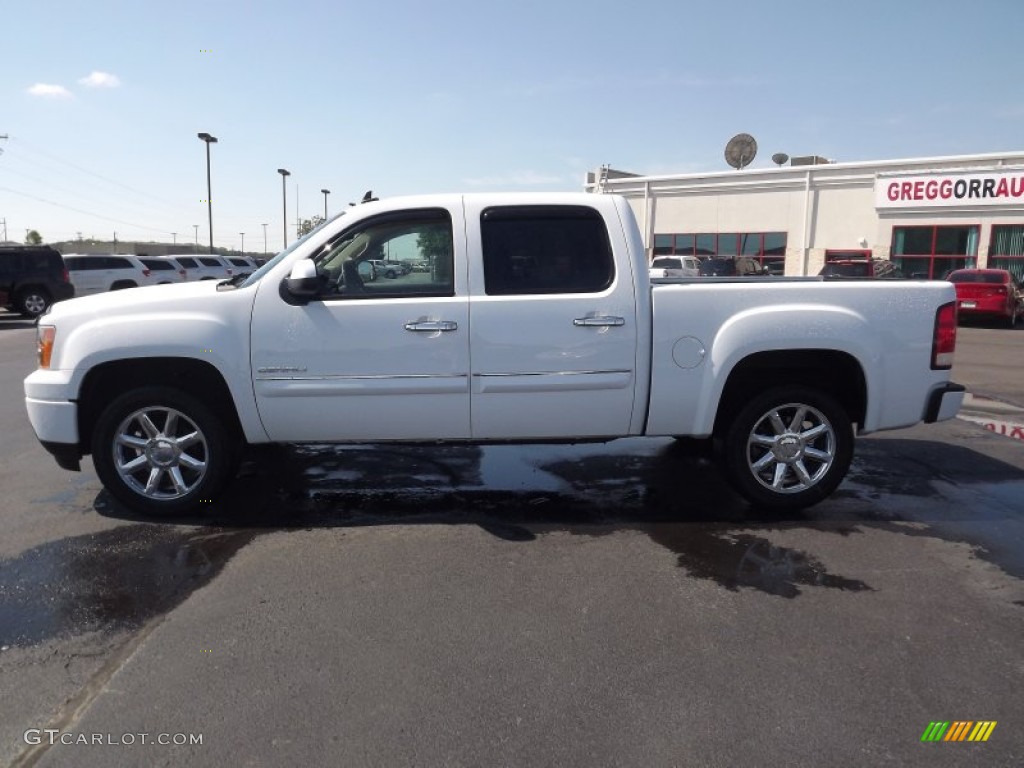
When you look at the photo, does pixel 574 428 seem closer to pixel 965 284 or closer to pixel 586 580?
pixel 586 580

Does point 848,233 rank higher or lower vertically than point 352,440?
higher

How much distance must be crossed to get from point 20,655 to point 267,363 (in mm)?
2023

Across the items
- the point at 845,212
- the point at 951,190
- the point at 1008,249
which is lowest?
the point at 1008,249

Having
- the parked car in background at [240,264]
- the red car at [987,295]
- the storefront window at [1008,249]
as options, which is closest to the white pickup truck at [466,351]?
the red car at [987,295]

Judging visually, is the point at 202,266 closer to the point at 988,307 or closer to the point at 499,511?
Result: the point at 988,307

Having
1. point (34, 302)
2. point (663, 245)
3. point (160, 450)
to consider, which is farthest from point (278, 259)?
point (663, 245)

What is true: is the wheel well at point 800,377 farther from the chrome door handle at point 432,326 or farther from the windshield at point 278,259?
the windshield at point 278,259

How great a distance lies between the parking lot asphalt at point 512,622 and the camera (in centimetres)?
280

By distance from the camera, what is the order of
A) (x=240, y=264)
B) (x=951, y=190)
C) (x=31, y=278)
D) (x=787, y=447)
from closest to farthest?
(x=787, y=447) < (x=31, y=278) < (x=951, y=190) < (x=240, y=264)

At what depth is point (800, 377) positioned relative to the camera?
17.1 ft

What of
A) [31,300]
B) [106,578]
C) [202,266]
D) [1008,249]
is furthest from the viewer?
[202,266]

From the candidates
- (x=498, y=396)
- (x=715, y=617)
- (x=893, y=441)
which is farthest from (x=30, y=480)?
(x=893, y=441)

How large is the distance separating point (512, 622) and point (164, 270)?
27.4 m

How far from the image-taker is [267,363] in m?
4.80
